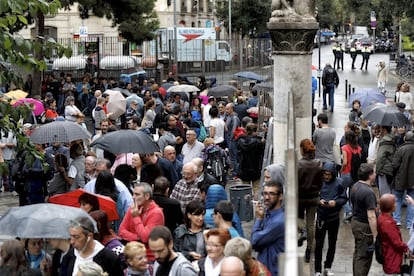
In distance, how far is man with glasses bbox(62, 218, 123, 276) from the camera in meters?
8.16

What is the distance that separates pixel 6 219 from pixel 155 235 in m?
1.65

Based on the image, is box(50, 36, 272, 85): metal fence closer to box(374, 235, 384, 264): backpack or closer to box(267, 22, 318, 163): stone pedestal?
box(267, 22, 318, 163): stone pedestal

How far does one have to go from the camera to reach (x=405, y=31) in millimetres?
51594

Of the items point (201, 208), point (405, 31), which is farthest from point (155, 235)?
point (405, 31)

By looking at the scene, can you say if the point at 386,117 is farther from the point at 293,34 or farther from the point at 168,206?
the point at 168,206

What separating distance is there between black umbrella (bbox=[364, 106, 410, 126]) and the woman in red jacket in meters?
5.61

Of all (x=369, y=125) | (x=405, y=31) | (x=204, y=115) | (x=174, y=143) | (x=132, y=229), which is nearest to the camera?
(x=132, y=229)

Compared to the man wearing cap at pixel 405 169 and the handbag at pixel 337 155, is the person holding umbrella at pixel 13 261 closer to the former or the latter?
the handbag at pixel 337 155

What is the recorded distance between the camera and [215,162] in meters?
15.2

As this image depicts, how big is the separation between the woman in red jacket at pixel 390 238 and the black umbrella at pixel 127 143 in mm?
3992

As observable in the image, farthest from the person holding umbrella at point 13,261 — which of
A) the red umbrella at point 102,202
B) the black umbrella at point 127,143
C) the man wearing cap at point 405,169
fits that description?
the man wearing cap at point 405,169

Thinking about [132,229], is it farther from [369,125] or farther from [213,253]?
[369,125]

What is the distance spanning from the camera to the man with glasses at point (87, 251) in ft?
26.8

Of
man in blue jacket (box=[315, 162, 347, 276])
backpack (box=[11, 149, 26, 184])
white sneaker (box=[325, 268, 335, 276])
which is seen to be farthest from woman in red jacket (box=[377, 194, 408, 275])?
backpack (box=[11, 149, 26, 184])
